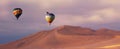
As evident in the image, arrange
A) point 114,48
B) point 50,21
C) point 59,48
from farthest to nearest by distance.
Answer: point 59,48 < point 114,48 < point 50,21

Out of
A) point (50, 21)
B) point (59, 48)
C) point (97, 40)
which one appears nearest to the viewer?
point (50, 21)

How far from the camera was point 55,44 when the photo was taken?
19762 centimetres

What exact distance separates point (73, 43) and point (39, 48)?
20920 millimetres

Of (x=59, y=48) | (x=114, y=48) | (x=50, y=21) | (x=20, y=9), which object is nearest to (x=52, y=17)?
(x=50, y=21)

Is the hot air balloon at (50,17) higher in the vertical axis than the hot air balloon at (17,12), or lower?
lower

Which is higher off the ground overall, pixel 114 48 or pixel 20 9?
pixel 20 9

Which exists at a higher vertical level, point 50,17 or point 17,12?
point 17,12

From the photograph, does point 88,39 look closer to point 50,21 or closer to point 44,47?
point 44,47

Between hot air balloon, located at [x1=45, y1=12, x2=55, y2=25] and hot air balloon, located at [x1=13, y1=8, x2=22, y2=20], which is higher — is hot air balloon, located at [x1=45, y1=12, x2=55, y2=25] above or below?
below

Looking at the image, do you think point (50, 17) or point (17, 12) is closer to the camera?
point (50, 17)

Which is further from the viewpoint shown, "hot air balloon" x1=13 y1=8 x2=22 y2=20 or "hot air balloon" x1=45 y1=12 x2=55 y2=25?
"hot air balloon" x1=13 y1=8 x2=22 y2=20

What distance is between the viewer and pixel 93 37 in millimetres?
199750

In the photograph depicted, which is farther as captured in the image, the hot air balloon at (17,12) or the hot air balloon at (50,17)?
the hot air balloon at (17,12)

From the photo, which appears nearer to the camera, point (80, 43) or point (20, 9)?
point (20, 9)
